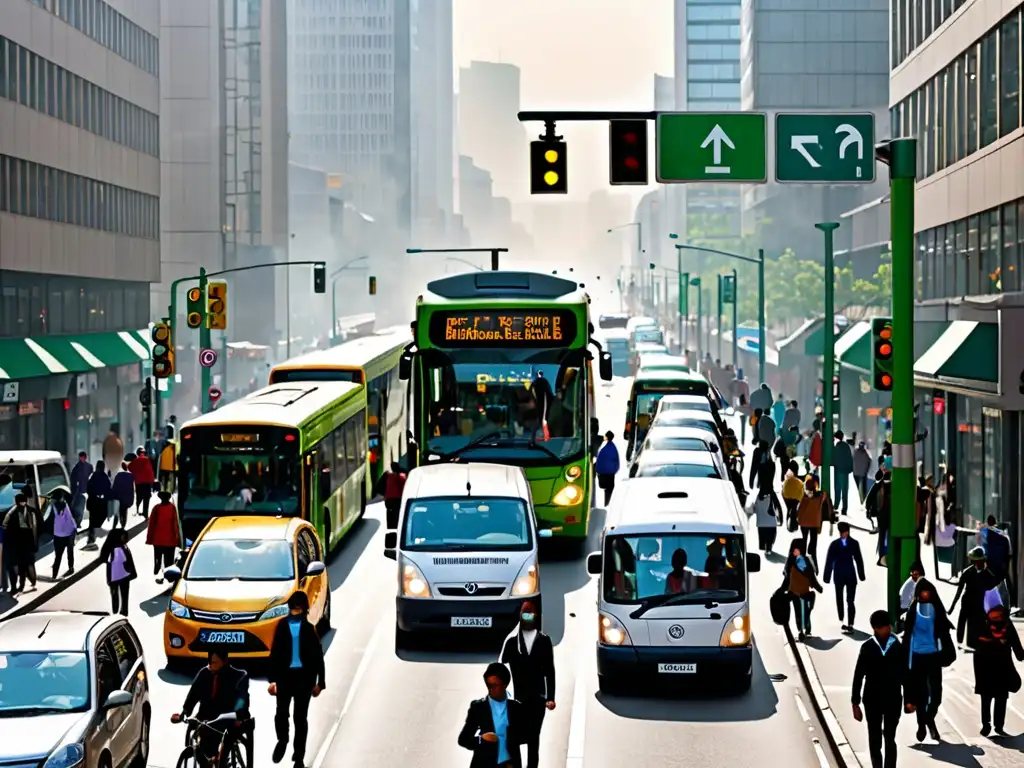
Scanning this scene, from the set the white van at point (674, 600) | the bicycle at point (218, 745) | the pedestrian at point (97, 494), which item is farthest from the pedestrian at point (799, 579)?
the pedestrian at point (97, 494)

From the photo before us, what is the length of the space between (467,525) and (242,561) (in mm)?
3174

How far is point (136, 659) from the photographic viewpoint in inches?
612

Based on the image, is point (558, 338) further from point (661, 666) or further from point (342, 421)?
point (661, 666)

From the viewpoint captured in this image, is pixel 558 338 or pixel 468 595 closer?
pixel 468 595

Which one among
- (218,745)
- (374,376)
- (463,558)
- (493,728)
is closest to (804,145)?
(463,558)

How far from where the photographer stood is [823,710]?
18844mm

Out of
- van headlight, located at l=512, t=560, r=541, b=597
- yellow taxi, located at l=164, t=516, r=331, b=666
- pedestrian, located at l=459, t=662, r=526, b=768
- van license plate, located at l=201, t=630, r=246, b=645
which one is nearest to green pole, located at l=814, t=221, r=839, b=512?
van headlight, located at l=512, t=560, r=541, b=597

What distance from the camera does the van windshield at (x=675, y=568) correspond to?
1986 cm

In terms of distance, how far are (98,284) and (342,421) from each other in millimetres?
31442

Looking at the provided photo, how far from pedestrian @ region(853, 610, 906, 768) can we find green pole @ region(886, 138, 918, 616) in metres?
4.53

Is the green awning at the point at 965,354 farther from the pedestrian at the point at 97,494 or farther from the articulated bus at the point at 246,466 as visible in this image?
the pedestrian at the point at 97,494

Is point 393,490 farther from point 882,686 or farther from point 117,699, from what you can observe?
point 117,699

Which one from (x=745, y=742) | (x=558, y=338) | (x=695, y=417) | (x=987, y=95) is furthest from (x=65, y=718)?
(x=695, y=417)

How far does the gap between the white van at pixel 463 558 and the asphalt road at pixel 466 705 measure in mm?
538
